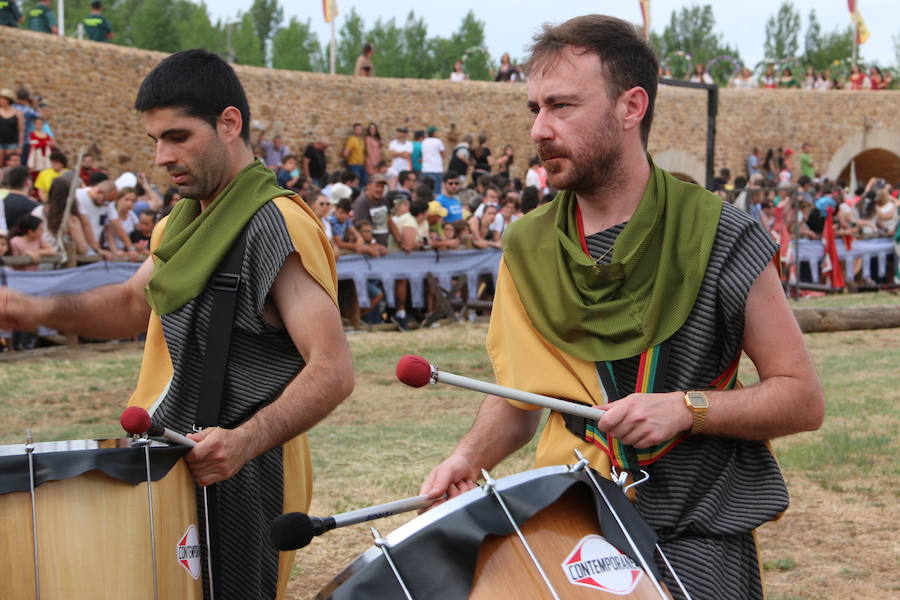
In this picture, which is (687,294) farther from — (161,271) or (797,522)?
(797,522)

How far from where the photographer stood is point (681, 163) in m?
34.3

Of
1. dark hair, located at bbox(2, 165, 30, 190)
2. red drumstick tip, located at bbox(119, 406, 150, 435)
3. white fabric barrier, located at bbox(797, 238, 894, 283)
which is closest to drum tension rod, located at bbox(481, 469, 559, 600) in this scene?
red drumstick tip, located at bbox(119, 406, 150, 435)

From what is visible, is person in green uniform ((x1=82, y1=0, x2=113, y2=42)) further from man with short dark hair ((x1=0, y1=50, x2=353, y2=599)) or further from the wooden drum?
the wooden drum

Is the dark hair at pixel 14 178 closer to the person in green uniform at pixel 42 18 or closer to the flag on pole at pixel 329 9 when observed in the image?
the person in green uniform at pixel 42 18

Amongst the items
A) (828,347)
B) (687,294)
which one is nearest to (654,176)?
(687,294)

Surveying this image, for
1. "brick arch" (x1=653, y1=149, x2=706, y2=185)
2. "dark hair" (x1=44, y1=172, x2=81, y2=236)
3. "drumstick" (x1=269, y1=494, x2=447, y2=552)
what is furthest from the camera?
"brick arch" (x1=653, y1=149, x2=706, y2=185)

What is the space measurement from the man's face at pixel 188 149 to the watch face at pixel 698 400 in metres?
1.34

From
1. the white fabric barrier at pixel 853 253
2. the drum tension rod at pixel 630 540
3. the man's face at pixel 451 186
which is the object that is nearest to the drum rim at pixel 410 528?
the drum tension rod at pixel 630 540

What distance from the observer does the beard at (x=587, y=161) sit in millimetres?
2477

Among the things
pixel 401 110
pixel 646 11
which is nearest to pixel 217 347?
pixel 401 110

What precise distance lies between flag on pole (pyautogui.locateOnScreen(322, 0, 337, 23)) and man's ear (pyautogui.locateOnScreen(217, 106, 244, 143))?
2778 cm

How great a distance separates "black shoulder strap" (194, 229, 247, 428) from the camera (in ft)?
9.12

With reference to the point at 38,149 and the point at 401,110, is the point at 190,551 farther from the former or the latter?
the point at 401,110

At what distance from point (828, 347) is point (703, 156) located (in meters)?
22.7
